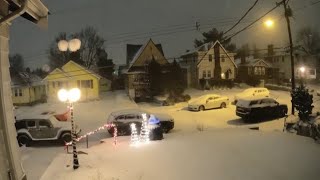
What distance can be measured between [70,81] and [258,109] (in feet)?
80.3

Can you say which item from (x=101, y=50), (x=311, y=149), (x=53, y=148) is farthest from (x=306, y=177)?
(x=101, y=50)

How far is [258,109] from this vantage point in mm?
28219

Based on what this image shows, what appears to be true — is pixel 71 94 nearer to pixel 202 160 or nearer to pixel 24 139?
pixel 202 160

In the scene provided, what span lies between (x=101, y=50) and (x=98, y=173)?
61.1m

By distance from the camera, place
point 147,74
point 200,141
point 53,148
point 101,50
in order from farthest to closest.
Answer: point 101,50 → point 147,74 → point 53,148 → point 200,141

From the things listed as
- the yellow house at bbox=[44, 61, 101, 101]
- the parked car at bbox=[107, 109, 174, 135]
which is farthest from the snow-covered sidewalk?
the yellow house at bbox=[44, 61, 101, 101]

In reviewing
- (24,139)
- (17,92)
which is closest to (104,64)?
(17,92)

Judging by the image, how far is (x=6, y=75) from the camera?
5875mm

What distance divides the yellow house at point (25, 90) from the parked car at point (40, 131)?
26.5 metres

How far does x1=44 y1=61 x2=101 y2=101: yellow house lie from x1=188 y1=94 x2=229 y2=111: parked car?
15749 millimetres

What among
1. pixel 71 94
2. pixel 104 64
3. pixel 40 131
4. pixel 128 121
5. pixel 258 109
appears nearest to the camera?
pixel 71 94

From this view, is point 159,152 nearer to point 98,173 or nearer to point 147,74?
point 98,173

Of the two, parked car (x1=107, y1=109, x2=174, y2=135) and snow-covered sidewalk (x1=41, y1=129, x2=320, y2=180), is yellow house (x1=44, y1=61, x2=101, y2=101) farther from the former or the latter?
snow-covered sidewalk (x1=41, y1=129, x2=320, y2=180)

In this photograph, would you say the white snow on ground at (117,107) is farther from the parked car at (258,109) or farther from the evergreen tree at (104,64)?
the evergreen tree at (104,64)
